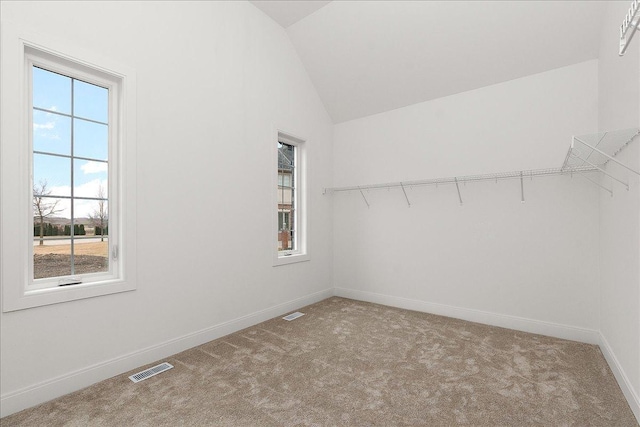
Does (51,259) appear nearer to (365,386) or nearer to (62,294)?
(62,294)

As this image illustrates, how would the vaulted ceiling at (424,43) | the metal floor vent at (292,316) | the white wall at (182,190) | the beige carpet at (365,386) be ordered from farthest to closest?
the metal floor vent at (292,316), the vaulted ceiling at (424,43), the white wall at (182,190), the beige carpet at (365,386)

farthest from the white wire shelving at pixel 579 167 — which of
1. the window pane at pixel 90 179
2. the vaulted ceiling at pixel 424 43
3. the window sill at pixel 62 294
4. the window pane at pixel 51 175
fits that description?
the window pane at pixel 51 175

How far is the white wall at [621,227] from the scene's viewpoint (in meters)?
1.86

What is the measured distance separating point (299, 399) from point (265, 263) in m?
1.69

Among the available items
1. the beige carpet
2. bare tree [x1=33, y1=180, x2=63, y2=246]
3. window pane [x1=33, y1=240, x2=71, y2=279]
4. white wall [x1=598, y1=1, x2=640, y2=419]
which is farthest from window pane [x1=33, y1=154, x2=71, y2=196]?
white wall [x1=598, y1=1, x2=640, y2=419]

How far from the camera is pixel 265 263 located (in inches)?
138

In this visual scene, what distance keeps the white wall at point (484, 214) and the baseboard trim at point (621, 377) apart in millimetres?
Answer: 289

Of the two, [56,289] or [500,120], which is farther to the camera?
[500,120]

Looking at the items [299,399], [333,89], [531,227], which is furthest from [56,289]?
[531,227]

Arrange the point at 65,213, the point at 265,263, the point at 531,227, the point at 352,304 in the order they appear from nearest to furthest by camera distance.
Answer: the point at 65,213 → the point at 531,227 → the point at 265,263 → the point at 352,304

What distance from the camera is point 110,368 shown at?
2.24 meters

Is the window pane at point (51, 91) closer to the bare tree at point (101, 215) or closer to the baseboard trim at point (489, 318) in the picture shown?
the bare tree at point (101, 215)

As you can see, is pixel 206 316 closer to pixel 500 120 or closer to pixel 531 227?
pixel 531 227

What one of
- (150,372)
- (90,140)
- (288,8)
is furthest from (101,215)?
(288,8)
